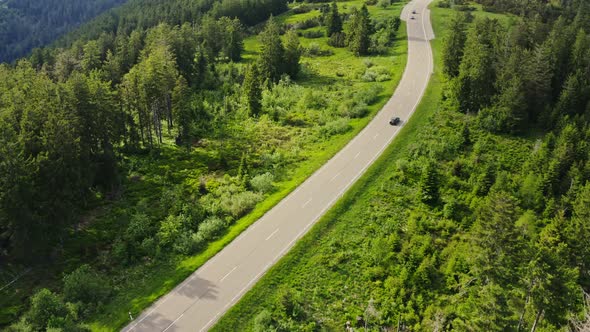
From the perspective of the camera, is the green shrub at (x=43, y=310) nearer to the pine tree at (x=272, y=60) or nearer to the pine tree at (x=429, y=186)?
the pine tree at (x=429, y=186)

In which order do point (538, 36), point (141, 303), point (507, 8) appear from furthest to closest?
point (507, 8), point (538, 36), point (141, 303)

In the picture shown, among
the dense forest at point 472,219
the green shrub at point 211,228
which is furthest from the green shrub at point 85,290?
the dense forest at point 472,219

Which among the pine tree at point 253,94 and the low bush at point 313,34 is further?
the low bush at point 313,34

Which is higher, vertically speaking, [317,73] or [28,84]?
[28,84]

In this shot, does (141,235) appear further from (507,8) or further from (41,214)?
(507,8)

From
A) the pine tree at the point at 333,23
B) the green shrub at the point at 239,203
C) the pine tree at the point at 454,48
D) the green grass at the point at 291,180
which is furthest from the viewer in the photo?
the pine tree at the point at 333,23

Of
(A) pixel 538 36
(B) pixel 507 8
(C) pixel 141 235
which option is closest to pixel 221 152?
(C) pixel 141 235
